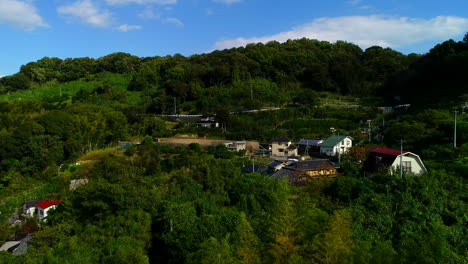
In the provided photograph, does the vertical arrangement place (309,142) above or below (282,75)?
below

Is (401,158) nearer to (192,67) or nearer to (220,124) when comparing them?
(220,124)

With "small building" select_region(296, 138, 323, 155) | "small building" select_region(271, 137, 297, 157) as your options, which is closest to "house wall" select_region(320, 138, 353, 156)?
"small building" select_region(296, 138, 323, 155)

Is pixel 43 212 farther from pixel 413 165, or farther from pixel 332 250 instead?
pixel 413 165

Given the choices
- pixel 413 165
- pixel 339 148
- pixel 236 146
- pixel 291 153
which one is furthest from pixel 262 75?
pixel 413 165

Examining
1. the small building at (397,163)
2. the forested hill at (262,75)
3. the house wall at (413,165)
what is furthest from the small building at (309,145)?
the house wall at (413,165)

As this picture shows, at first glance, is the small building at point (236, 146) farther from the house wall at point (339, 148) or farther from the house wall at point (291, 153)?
the house wall at point (339, 148)

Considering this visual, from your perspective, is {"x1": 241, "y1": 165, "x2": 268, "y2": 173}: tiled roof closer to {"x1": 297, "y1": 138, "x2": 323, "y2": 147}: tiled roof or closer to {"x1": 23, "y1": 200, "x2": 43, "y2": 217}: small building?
{"x1": 297, "y1": 138, "x2": 323, "y2": 147}: tiled roof
